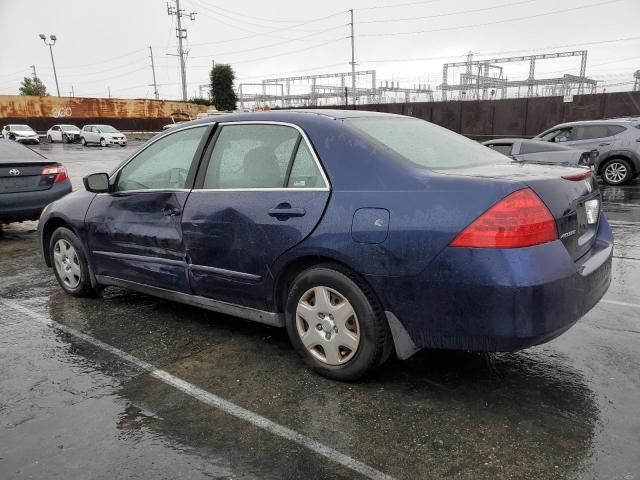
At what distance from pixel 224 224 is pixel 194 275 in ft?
1.68

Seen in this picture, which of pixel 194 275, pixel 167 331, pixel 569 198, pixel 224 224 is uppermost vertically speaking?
pixel 569 198

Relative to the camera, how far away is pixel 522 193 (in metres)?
2.61

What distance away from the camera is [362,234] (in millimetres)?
2877

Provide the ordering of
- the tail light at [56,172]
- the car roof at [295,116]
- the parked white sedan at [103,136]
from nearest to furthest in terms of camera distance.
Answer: the car roof at [295,116], the tail light at [56,172], the parked white sedan at [103,136]

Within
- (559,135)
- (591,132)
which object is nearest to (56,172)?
(559,135)

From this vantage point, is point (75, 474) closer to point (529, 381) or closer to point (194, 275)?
point (194, 275)

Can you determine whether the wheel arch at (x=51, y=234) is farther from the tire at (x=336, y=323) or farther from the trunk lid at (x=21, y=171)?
the trunk lid at (x=21, y=171)

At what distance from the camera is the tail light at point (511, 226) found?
100 inches

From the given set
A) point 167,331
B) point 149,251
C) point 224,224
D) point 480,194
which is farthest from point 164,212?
point 480,194

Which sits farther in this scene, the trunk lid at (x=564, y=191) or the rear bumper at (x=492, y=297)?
the trunk lid at (x=564, y=191)

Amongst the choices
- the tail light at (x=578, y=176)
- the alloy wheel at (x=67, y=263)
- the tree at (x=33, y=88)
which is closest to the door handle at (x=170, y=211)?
the alloy wheel at (x=67, y=263)

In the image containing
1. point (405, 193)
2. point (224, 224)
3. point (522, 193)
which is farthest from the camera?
point (224, 224)

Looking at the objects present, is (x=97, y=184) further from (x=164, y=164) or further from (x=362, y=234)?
(x=362, y=234)

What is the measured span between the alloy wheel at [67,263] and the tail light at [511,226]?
3.66m
